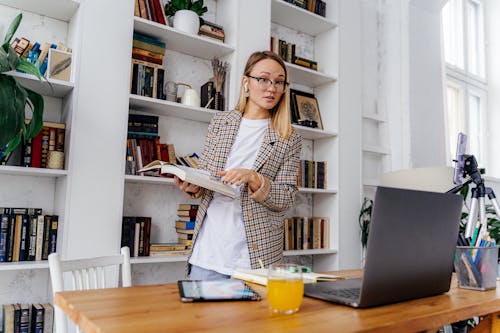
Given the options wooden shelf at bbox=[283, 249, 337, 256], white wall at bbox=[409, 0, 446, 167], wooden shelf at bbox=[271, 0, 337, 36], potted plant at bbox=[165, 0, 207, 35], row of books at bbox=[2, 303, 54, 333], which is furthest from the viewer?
white wall at bbox=[409, 0, 446, 167]

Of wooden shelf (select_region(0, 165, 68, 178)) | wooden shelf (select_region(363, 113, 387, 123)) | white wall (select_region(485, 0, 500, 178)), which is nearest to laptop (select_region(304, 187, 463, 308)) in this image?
wooden shelf (select_region(0, 165, 68, 178))

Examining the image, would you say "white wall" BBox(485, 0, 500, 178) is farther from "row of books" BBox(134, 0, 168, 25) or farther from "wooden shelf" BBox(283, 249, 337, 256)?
"row of books" BBox(134, 0, 168, 25)

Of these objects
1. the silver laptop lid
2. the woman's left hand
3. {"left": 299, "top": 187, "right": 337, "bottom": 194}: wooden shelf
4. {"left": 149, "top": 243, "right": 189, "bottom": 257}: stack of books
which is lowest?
{"left": 149, "top": 243, "right": 189, "bottom": 257}: stack of books

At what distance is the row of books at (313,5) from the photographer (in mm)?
3287

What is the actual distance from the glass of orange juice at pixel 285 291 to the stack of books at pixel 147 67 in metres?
1.88

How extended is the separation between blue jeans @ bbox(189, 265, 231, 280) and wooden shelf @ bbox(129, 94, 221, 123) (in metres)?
1.17

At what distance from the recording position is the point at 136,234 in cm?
234

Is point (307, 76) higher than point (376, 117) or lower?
higher

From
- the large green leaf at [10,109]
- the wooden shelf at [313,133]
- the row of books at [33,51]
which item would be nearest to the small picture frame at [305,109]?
the wooden shelf at [313,133]

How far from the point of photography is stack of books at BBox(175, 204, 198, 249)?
2.54m

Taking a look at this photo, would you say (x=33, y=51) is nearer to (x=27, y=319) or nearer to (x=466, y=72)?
(x=27, y=319)

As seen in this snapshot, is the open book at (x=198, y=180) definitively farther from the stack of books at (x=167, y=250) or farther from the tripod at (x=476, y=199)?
the stack of books at (x=167, y=250)

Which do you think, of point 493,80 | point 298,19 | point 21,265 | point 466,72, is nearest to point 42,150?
point 21,265

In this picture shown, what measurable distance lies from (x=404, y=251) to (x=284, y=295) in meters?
0.28
